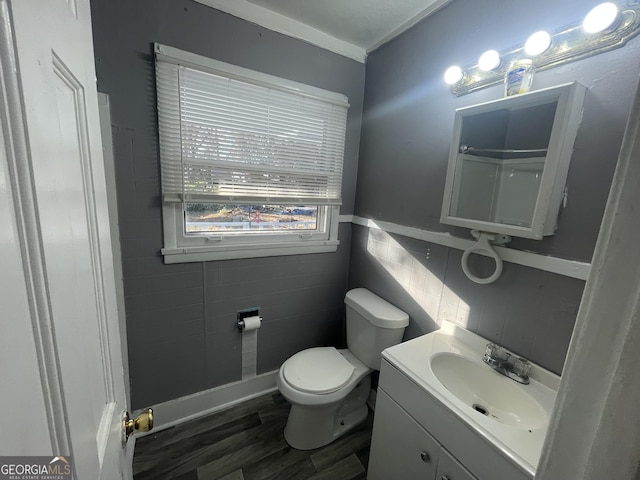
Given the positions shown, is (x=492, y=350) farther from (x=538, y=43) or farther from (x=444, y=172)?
(x=538, y=43)

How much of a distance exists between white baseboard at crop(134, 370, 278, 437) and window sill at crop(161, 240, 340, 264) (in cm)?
88

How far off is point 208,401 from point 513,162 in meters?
2.13

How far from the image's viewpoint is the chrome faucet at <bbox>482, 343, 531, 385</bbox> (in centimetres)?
105

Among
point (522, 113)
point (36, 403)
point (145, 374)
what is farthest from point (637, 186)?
point (145, 374)

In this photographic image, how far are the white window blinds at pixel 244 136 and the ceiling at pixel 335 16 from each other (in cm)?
27

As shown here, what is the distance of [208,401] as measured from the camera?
5.66 feet

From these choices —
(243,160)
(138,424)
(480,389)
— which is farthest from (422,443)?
(243,160)

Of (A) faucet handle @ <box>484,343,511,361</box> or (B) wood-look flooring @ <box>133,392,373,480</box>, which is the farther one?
(B) wood-look flooring @ <box>133,392,373,480</box>

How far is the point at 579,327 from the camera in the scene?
1.05 feet

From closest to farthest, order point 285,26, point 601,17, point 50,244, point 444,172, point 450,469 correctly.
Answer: point 50,244 < point 601,17 < point 450,469 < point 444,172 < point 285,26

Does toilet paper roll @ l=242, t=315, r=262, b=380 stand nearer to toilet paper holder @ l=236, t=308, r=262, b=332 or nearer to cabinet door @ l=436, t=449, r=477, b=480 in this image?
toilet paper holder @ l=236, t=308, r=262, b=332

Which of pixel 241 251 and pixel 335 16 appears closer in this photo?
pixel 335 16

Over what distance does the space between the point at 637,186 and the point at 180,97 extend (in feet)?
5.26

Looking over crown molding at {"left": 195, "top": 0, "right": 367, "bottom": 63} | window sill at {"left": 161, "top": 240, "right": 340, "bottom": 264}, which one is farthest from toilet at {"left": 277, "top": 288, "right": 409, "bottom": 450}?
crown molding at {"left": 195, "top": 0, "right": 367, "bottom": 63}
